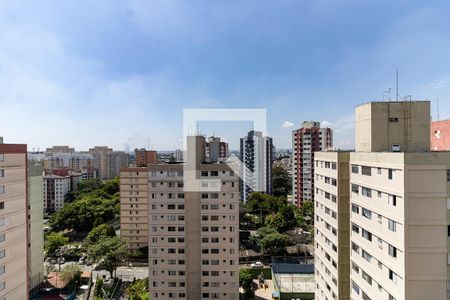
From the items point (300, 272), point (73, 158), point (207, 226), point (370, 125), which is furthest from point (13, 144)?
point (73, 158)

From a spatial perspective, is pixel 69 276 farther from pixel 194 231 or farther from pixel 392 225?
pixel 392 225

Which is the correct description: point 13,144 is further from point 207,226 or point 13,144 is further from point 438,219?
point 438,219

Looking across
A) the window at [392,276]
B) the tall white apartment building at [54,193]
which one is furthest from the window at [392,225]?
the tall white apartment building at [54,193]

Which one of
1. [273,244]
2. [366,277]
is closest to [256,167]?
[273,244]

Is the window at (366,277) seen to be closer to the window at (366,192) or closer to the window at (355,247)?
the window at (355,247)

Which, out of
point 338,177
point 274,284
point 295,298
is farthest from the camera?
point 274,284

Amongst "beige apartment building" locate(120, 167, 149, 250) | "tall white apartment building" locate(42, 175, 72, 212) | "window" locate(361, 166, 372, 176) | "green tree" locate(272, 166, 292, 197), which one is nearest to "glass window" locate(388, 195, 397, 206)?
"window" locate(361, 166, 372, 176)

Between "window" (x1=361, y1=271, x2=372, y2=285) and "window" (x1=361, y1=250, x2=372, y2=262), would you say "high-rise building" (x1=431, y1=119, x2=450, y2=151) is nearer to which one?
"window" (x1=361, y1=250, x2=372, y2=262)
